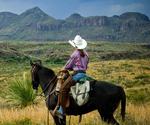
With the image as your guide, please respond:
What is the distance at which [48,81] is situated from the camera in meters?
10.5

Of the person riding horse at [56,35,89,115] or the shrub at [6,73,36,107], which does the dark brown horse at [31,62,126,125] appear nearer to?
the person riding horse at [56,35,89,115]

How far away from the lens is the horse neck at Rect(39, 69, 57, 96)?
10391 millimetres

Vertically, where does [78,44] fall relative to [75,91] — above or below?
above

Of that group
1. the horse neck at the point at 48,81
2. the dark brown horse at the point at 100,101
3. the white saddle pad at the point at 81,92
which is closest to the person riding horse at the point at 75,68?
the white saddle pad at the point at 81,92

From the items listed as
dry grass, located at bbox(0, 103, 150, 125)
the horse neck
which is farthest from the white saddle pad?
dry grass, located at bbox(0, 103, 150, 125)

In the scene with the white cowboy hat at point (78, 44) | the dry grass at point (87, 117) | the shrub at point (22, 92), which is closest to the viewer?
the white cowboy hat at point (78, 44)

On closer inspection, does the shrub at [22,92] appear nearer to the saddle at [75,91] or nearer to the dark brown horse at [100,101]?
the dark brown horse at [100,101]

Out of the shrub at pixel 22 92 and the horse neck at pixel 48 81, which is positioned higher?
the horse neck at pixel 48 81

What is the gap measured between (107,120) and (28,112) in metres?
4.19

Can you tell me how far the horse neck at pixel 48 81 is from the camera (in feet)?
34.1

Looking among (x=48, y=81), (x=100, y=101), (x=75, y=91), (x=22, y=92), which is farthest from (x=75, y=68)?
(x=22, y=92)

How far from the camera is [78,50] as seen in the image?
32.4 feet

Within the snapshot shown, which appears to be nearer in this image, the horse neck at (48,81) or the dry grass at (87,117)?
the horse neck at (48,81)

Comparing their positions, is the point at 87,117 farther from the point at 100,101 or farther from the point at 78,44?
the point at 78,44
